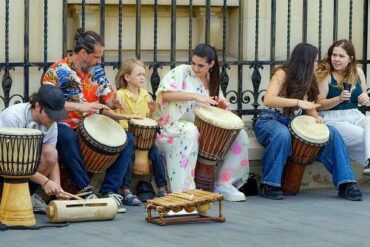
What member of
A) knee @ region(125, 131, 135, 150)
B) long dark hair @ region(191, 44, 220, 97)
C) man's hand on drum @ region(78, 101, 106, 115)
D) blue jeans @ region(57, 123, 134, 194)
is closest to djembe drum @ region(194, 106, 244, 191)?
long dark hair @ region(191, 44, 220, 97)

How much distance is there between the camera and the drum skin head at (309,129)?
11.1m

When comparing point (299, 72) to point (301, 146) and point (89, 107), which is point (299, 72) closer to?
point (301, 146)

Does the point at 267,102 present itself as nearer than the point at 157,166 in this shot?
No

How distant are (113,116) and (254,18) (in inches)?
100

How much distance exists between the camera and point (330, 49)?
11703 millimetres

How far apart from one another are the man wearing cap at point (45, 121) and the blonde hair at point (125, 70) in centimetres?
106

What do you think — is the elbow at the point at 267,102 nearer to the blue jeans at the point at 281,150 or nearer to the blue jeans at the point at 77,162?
the blue jeans at the point at 281,150

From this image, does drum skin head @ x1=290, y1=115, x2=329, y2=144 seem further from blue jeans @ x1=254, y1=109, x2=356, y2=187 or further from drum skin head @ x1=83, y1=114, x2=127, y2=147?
drum skin head @ x1=83, y1=114, x2=127, y2=147

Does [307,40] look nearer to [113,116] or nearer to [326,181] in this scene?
[326,181]

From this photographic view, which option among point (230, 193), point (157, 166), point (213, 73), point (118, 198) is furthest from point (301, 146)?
point (118, 198)

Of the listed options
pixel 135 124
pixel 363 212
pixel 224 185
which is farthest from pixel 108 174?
pixel 363 212

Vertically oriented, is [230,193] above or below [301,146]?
below

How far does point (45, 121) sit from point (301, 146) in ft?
8.25

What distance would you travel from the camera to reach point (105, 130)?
10.3 m
